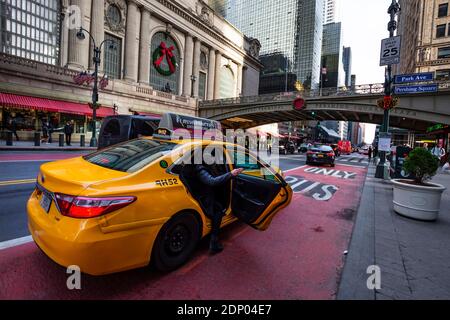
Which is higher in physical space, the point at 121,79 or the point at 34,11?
the point at 34,11

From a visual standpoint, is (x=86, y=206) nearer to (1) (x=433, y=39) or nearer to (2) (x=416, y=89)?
(2) (x=416, y=89)

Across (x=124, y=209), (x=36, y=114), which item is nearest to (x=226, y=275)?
(x=124, y=209)

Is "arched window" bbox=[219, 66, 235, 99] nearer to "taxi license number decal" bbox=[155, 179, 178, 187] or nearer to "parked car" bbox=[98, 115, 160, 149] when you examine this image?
"parked car" bbox=[98, 115, 160, 149]

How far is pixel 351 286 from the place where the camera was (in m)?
2.76

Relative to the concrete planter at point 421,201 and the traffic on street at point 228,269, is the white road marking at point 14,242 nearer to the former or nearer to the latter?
the traffic on street at point 228,269

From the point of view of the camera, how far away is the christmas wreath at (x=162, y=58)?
37.3m

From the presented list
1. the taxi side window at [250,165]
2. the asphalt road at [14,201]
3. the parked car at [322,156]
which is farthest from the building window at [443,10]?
the asphalt road at [14,201]

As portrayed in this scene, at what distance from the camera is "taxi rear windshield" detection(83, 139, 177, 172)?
2.86 meters

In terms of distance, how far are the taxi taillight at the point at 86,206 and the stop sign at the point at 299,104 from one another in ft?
112

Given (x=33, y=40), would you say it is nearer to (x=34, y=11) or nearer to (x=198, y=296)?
(x=34, y=11)

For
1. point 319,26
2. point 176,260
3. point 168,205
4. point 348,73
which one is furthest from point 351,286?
point 348,73

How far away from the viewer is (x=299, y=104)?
1326 inches

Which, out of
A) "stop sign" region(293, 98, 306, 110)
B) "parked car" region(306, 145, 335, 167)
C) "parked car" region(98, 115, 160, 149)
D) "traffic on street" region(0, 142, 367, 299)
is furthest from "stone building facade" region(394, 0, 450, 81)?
"traffic on street" region(0, 142, 367, 299)
